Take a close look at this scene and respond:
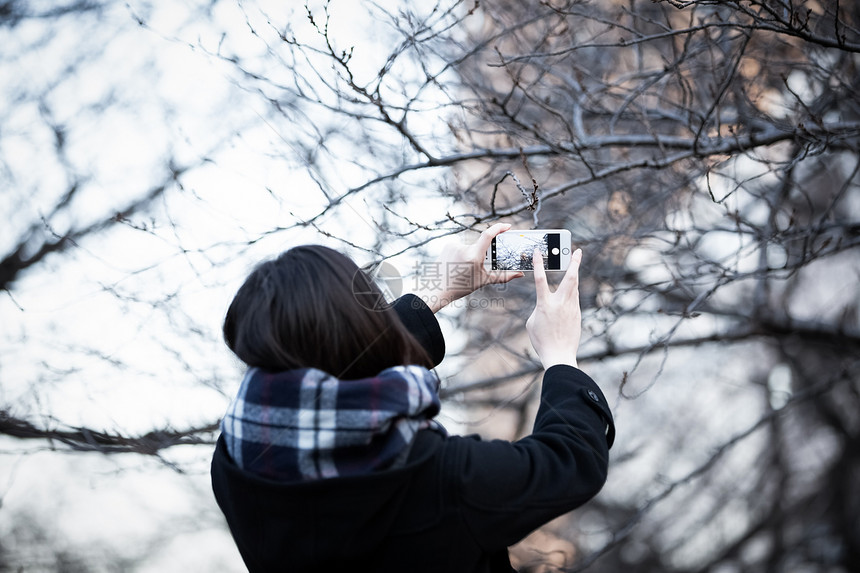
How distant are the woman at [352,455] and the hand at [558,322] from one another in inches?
8.7

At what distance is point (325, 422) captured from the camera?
94 centimetres

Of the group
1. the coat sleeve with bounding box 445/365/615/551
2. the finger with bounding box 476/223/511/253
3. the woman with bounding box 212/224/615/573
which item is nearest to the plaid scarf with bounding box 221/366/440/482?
the woman with bounding box 212/224/615/573

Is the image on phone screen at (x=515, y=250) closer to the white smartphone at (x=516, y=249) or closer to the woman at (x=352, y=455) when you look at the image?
the white smartphone at (x=516, y=249)

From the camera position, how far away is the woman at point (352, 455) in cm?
96

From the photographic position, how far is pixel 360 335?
1.02 m

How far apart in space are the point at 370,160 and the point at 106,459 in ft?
6.13

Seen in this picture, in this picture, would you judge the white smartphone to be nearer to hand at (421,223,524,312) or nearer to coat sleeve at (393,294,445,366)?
hand at (421,223,524,312)

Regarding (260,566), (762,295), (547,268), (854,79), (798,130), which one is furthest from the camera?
(762,295)

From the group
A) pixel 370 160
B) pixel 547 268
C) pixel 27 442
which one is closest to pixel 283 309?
pixel 547 268

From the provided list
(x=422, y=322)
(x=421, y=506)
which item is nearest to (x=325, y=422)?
(x=421, y=506)

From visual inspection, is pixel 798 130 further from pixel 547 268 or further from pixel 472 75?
pixel 472 75

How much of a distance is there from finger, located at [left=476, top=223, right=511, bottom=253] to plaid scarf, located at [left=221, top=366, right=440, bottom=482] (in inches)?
21.6

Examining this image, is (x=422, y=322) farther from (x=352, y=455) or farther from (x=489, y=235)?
(x=352, y=455)

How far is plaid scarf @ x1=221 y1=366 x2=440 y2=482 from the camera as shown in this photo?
95 cm
